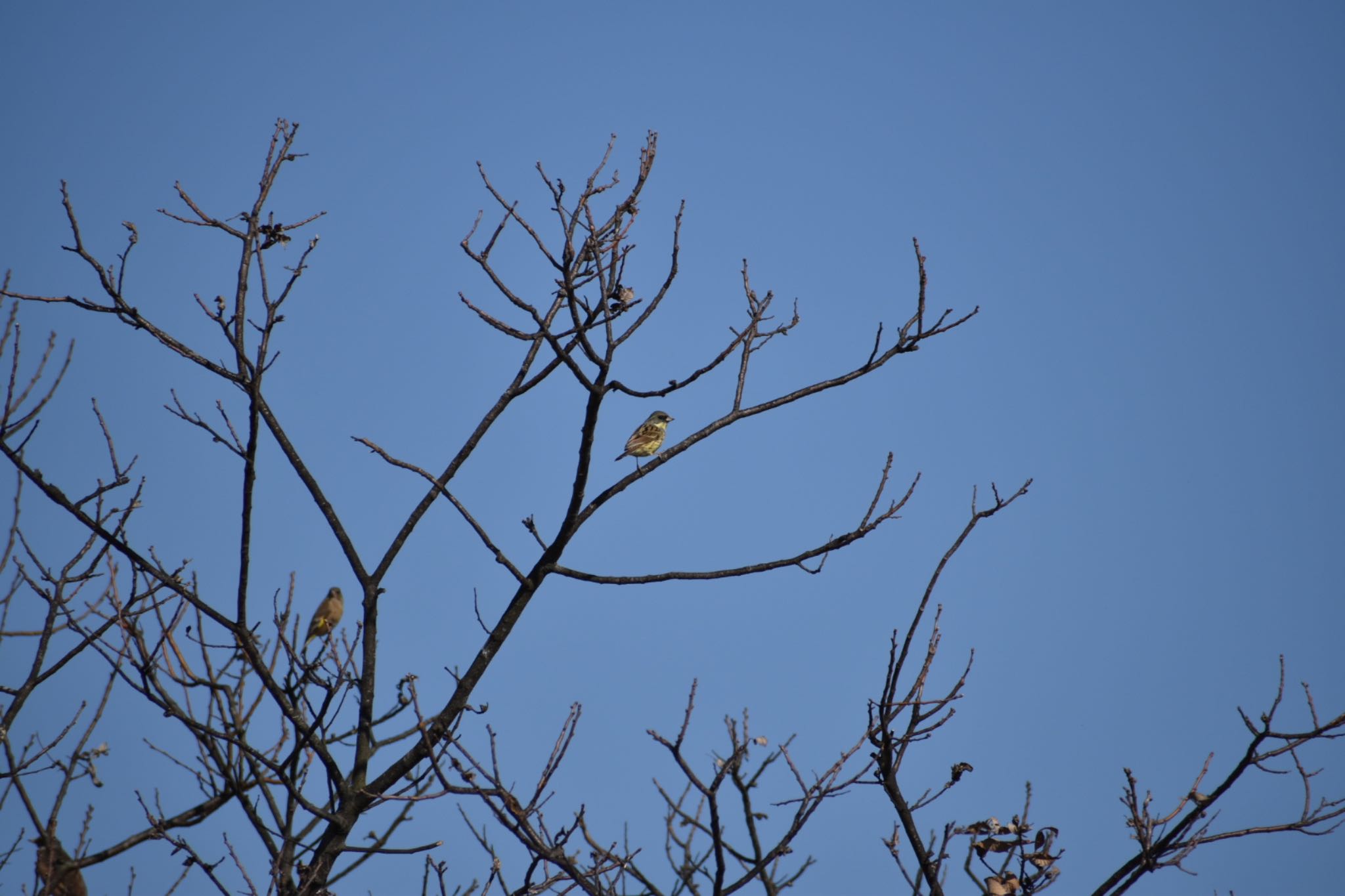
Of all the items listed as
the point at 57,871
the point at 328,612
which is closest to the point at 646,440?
the point at 328,612

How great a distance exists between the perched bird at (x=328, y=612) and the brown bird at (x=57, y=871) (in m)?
4.51

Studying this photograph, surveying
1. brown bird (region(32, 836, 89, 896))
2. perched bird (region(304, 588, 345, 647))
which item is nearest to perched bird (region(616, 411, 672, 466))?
perched bird (region(304, 588, 345, 647))

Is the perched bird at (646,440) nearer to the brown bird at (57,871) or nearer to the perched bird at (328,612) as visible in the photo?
the perched bird at (328,612)

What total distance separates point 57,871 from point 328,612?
521 centimetres

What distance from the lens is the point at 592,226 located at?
221 inches

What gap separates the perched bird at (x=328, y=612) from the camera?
1055 centimetres

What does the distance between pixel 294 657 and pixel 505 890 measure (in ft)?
4.74

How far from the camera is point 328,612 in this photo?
10.9 metres

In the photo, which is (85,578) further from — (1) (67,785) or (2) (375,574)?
(2) (375,574)

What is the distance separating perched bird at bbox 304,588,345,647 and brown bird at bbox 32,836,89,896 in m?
4.51

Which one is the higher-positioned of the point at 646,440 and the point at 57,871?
the point at 646,440

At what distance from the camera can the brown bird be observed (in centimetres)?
555

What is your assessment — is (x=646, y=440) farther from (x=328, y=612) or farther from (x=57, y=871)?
(x=57, y=871)

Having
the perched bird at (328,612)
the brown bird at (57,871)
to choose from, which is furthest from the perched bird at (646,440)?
the brown bird at (57,871)
